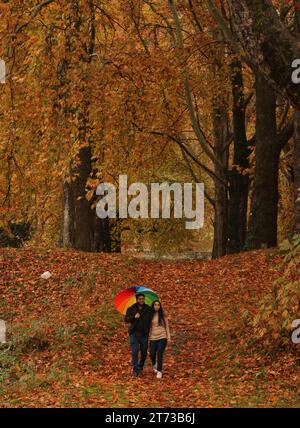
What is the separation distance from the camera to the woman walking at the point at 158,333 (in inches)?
520

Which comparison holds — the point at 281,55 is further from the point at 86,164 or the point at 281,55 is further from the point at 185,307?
the point at 86,164

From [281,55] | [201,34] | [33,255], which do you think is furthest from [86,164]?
[281,55]

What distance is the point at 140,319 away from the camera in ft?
43.3

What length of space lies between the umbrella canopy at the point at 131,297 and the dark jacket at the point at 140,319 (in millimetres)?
152

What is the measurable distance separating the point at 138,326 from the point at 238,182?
1258 cm

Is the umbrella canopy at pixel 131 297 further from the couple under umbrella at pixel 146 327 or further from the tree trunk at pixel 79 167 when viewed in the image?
the tree trunk at pixel 79 167

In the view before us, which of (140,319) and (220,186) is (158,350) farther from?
(220,186)

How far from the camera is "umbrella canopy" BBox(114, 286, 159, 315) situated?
43.8 ft

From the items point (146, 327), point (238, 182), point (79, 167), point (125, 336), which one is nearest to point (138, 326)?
point (146, 327)

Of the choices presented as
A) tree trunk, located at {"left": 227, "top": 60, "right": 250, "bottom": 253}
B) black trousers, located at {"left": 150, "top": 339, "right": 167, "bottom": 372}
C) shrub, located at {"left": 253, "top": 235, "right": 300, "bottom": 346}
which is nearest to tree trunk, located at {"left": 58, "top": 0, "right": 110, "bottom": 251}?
tree trunk, located at {"left": 227, "top": 60, "right": 250, "bottom": 253}

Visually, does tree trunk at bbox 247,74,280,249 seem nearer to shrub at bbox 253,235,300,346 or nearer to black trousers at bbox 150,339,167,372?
shrub at bbox 253,235,300,346

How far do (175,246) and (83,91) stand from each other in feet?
74.9

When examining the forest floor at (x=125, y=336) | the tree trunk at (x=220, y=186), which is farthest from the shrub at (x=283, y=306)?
the tree trunk at (x=220, y=186)

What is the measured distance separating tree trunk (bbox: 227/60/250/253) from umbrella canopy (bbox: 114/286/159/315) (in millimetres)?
11896
